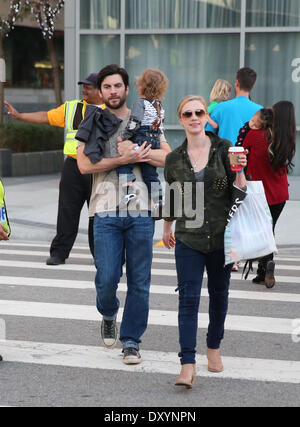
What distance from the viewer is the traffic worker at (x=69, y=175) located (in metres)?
8.20

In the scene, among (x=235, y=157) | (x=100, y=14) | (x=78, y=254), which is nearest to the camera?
(x=235, y=157)

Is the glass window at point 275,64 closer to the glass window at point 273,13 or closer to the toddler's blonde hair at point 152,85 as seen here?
the glass window at point 273,13

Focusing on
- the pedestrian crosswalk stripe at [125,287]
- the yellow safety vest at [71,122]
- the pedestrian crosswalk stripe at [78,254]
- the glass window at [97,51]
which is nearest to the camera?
the pedestrian crosswalk stripe at [125,287]

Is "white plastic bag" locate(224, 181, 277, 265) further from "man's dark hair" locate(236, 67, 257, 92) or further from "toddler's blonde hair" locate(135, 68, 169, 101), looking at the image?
"man's dark hair" locate(236, 67, 257, 92)

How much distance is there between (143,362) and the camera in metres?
5.48

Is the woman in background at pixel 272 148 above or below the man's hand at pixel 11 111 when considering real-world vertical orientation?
below

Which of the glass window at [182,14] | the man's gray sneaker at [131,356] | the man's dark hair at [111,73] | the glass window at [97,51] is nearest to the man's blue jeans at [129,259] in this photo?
Result: the man's gray sneaker at [131,356]

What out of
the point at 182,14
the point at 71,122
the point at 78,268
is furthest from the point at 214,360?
the point at 182,14

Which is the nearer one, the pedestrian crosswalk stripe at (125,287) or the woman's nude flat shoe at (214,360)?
the woman's nude flat shoe at (214,360)

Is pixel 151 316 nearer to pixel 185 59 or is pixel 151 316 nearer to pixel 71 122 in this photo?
pixel 71 122

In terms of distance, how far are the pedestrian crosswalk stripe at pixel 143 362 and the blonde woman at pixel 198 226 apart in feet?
1.22

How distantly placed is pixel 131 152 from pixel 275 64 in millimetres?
10879

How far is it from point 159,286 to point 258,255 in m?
3.13
